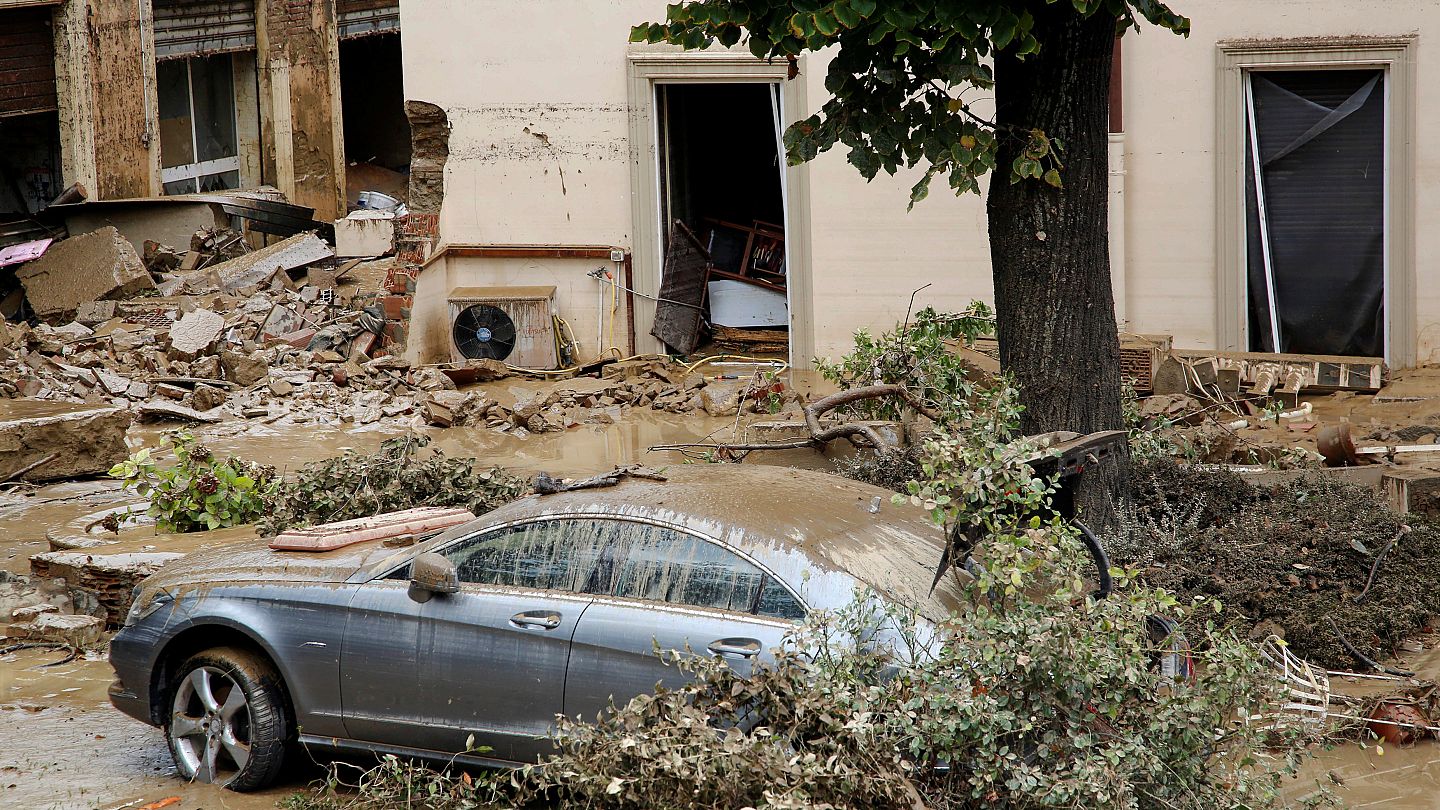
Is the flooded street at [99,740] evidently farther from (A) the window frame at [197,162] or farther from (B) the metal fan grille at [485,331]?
(A) the window frame at [197,162]

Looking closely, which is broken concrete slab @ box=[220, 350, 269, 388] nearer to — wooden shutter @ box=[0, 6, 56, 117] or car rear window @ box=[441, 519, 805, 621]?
wooden shutter @ box=[0, 6, 56, 117]

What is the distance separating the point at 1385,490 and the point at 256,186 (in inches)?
769

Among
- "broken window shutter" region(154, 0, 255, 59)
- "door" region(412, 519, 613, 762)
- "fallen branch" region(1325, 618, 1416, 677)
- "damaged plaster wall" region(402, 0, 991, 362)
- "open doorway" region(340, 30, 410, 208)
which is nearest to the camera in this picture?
"door" region(412, 519, 613, 762)

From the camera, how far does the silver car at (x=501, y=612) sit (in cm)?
489

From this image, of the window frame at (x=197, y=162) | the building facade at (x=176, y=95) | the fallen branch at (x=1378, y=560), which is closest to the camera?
the fallen branch at (x=1378, y=560)

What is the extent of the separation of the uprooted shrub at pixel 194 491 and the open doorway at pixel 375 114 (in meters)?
18.8

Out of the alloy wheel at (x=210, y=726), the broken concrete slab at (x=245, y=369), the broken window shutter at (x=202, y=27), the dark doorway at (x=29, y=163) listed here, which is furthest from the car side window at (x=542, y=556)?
the broken window shutter at (x=202, y=27)

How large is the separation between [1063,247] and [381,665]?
436 cm

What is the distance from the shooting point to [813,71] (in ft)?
46.1

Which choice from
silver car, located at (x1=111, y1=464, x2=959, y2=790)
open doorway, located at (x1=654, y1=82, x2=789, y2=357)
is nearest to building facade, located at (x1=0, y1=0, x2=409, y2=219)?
open doorway, located at (x1=654, y1=82, x2=789, y2=357)

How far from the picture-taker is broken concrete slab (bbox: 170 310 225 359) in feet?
50.6

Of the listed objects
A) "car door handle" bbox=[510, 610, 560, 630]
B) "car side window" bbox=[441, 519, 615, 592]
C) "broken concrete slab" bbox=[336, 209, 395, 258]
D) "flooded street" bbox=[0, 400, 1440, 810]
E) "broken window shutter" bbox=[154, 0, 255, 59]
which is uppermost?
"broken window shutter" bbox=[154, 0, 255, 59]

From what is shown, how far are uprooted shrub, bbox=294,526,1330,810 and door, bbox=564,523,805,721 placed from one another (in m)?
0.16

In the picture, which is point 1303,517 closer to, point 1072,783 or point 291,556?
point 1072,783
